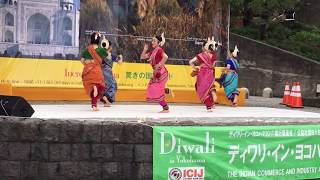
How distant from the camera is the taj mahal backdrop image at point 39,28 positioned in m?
13.7

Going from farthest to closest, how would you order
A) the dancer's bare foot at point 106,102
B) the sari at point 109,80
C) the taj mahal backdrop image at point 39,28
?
the taj mahal backdrop image at point 39,28, the sari at point 109,80, the dancer's bare foot at point 106,102

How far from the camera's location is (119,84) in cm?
1501

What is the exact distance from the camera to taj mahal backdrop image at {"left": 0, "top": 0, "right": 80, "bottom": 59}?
1374 cm

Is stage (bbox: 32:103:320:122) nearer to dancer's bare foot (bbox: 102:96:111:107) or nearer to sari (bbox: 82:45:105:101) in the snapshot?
sari (bbox: 82:45:105:101)

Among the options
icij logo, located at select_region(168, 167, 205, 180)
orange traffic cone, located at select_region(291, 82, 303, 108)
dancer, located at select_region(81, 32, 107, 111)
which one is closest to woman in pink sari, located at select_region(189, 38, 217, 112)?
dancer, located at select_region(81, 32, 107, 111)

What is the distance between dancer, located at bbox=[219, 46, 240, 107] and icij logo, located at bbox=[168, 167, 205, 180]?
314 inches

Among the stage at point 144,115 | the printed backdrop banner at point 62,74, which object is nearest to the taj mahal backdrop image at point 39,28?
the printed backdrop banner at point 62,74

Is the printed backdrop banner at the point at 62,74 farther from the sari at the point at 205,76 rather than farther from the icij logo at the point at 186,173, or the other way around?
the icij logo at the point at 186,173

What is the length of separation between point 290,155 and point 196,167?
1.52 metres

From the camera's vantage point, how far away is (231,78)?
49.2ft

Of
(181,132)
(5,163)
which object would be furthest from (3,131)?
(181,132)

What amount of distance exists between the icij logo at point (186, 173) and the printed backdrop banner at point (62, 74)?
7698 millimetres

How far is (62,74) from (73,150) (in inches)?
295

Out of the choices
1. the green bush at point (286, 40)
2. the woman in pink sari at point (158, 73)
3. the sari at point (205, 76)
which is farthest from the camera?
the green bush at point (286, 40)
